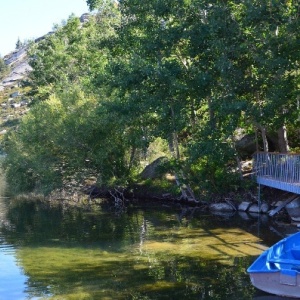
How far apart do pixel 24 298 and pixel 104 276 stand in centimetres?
261

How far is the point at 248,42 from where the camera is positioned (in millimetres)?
22578

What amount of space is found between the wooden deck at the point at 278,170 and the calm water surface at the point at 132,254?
178 centimetres

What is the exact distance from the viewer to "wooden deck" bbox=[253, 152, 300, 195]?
2211cm

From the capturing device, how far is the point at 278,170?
78.1 feet

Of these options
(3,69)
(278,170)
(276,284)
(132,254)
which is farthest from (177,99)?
(3,69)

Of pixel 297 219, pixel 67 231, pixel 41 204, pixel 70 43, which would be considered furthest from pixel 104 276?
pixel 70 43

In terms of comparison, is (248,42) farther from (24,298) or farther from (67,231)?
(24,298)

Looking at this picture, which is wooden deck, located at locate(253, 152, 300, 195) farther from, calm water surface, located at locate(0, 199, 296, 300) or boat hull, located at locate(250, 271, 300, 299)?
boat hull, located at locate(250, 271, 300, 299)

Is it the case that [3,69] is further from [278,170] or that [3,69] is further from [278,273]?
[278,273]

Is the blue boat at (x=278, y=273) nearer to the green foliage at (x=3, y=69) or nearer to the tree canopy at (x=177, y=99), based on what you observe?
the tree canopy at (x=177, y=99)

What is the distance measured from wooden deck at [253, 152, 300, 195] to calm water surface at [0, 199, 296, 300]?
5.84ft

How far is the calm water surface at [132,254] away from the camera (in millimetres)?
14297

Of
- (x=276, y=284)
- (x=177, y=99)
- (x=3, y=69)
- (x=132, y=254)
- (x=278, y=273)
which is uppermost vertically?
(x=3, y=69)

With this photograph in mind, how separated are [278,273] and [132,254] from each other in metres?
6.80
